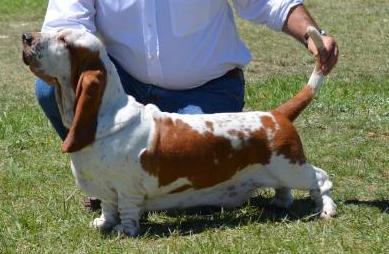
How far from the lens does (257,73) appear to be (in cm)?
964

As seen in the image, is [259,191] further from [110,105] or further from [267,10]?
[110,105]

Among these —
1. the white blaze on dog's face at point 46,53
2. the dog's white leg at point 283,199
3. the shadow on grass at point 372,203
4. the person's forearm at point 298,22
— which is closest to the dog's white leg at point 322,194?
the dog's white leg at point 283,199

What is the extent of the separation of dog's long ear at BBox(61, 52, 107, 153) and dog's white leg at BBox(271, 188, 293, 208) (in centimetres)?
108

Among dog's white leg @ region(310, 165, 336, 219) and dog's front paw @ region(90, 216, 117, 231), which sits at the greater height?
dog's white leg @ region(310, 165, 336, 219)

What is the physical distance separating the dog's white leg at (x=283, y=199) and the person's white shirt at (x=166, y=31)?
830mm

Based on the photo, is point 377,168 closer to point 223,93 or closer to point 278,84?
point 223,93

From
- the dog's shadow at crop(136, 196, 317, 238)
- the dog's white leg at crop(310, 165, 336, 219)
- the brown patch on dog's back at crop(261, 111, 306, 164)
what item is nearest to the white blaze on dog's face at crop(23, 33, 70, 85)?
the dog's shadow at crop(136, 196, 317, 238)

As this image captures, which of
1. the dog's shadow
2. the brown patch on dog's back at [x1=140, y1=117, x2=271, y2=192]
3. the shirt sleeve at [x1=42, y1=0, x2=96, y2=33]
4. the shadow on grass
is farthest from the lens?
the shirt sleeve at [x1=42, y1=0, x2=96, y2=33]

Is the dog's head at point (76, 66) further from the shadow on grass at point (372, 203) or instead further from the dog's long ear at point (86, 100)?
the shadow on grass at point (372, 203)

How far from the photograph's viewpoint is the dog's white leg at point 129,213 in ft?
14.7

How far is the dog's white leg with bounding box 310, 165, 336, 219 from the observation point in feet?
15.5

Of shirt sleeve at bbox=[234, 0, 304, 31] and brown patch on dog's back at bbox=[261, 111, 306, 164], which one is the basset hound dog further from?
shirt sleeve at bbox=[234, 0, 304, 31]

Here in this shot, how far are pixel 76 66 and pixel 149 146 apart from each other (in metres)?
0.48

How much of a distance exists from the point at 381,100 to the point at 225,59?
2501mm
